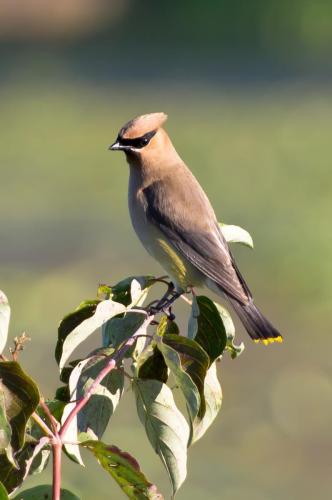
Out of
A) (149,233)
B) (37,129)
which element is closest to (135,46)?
(37,129)

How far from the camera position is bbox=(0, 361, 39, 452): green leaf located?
71.4 inches

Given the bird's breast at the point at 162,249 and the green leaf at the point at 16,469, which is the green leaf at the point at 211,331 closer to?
the green leaf at the point at 16,469

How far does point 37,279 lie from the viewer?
973 cm

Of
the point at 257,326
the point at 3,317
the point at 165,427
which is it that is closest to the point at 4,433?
the point at 3,317

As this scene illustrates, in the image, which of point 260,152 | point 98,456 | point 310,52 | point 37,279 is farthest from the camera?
point 310,52

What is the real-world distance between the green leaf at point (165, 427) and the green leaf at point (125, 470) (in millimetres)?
84

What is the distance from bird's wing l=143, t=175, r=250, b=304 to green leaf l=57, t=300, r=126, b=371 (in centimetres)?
115

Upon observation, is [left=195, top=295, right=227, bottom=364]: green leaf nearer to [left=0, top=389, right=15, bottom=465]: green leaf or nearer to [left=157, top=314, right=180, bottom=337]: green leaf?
[left=157, top=314, right=180, bottom=337]: green leaf

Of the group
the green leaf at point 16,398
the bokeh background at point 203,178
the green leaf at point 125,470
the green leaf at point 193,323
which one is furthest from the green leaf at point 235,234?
the bokeh background at point 203,178

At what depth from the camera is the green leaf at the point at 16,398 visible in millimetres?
1814

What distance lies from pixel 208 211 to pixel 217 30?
15.8m

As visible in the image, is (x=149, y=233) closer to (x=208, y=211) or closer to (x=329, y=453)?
(x=208, y=211)

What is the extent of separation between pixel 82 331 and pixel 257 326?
1.27 m

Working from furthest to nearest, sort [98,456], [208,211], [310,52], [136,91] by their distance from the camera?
[310,52] < [136,91] < [208,211] < [98,456]
